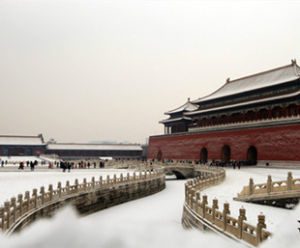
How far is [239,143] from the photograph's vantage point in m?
43.2

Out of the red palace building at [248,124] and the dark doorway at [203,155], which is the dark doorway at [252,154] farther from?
the dark doorway at [203,155]

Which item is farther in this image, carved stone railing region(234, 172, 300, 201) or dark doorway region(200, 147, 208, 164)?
dark doorway region(200, 147, 208, 164)

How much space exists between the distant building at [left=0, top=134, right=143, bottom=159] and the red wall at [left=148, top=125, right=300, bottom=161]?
15556 millimetres

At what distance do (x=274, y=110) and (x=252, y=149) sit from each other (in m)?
4.91

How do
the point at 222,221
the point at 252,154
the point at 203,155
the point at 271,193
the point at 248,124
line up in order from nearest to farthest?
the point at 222,221 < the point at 271,193 < the point at 252,154 < the point at 248,124 < the point at 203,155

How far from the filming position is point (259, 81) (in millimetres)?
48625

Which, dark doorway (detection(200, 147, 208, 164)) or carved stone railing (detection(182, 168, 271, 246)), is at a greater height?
dark doorway (detection(200, 147, 208, 164))

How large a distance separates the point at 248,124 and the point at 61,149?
40.2 m

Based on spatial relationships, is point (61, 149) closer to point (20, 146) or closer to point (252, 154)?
point (20, 146)

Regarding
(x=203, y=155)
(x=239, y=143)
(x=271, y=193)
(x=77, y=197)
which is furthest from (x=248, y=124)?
(x=77, y=197)

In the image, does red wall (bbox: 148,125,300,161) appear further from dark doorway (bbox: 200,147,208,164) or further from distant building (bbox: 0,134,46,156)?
distant building (bbox: 0,134,46,156)

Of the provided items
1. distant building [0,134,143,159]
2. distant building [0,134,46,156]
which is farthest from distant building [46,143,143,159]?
distant building [0,134,46,156]

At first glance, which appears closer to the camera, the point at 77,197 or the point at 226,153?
the point at 77,197

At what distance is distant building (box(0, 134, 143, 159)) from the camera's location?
69188mm
